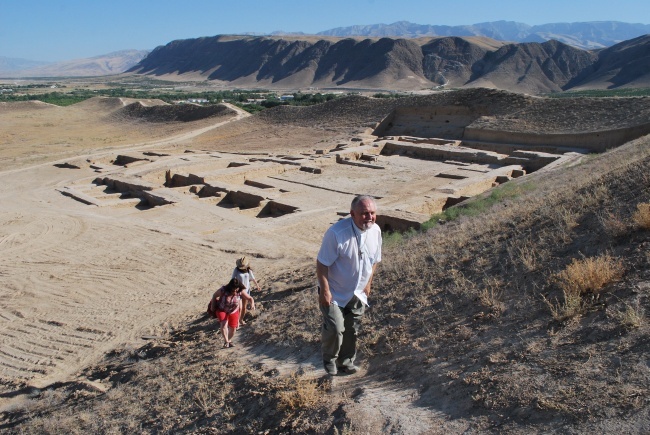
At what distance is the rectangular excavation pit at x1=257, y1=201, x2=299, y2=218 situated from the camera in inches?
587

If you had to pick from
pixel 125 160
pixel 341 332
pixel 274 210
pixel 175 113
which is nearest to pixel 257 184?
pixel 274 210

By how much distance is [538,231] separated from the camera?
5969mm

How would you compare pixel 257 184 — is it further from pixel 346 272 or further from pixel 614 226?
pixel 346 272

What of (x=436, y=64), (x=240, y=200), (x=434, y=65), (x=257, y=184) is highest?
(x=436, y=64)

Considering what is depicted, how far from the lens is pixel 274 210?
15391mm

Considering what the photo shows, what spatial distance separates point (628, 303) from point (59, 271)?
9.28 metres

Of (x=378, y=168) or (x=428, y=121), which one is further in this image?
(x=428, y=121)

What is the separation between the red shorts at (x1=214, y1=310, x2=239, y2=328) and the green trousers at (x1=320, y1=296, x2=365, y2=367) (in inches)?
70.8

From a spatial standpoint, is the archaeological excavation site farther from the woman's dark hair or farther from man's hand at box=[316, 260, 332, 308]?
man's hand at box=[316, 260, 332, 308]

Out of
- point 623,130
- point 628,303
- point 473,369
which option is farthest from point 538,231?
point 623,130

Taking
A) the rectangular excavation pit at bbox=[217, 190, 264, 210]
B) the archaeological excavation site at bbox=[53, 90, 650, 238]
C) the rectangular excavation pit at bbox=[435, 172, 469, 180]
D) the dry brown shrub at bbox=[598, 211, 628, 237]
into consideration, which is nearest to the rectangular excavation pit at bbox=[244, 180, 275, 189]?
the archaeological excavation site at bbox=[53, 90, 650, 238]

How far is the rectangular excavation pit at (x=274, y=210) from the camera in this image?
48.9 ft

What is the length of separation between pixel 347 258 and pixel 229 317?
93.0 inches

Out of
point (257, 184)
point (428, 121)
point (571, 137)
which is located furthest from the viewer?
point (428, 121)
